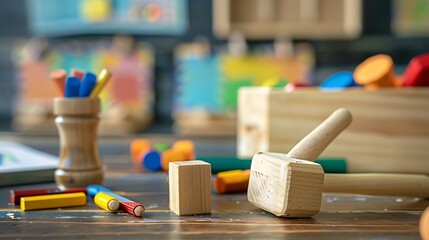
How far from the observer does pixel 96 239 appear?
62 centimetres

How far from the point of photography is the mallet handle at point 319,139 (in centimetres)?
76

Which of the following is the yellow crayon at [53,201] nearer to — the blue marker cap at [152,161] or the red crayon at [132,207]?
the red crayon at [132,207]

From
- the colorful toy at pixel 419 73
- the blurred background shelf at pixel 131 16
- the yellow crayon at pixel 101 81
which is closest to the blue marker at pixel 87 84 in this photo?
the yellow crayon at pixel 101 81

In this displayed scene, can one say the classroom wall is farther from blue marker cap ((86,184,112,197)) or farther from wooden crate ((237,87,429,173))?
blue marker cap ((86,184,112,197))

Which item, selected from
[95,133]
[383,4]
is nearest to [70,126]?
[95,133]

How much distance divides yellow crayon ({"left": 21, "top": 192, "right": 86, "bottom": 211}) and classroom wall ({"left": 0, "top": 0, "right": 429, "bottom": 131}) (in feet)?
Result: 5.48

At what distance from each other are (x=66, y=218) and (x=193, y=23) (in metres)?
2.12

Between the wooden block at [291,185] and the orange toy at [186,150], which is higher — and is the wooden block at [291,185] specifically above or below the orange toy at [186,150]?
above

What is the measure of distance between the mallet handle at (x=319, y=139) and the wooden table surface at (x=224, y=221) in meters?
0.07

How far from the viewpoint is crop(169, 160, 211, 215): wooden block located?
736 mm

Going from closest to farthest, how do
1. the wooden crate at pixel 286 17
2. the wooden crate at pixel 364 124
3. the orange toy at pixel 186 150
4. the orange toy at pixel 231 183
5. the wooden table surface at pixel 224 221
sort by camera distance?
the wooden table surface at pixel 224 221 < the orange toy at pixel 231 183 < the wooden crate at pixel 364 124 < the orange toy at pixel 186 150 < the wooden crate at pixel 286 17

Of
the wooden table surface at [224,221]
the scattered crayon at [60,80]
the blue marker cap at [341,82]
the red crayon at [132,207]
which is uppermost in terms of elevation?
the scattered crayon at [60,80]

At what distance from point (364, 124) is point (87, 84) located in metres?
0.48

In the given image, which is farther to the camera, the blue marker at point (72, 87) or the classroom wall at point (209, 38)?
the classroom wall at point (209, 38)
